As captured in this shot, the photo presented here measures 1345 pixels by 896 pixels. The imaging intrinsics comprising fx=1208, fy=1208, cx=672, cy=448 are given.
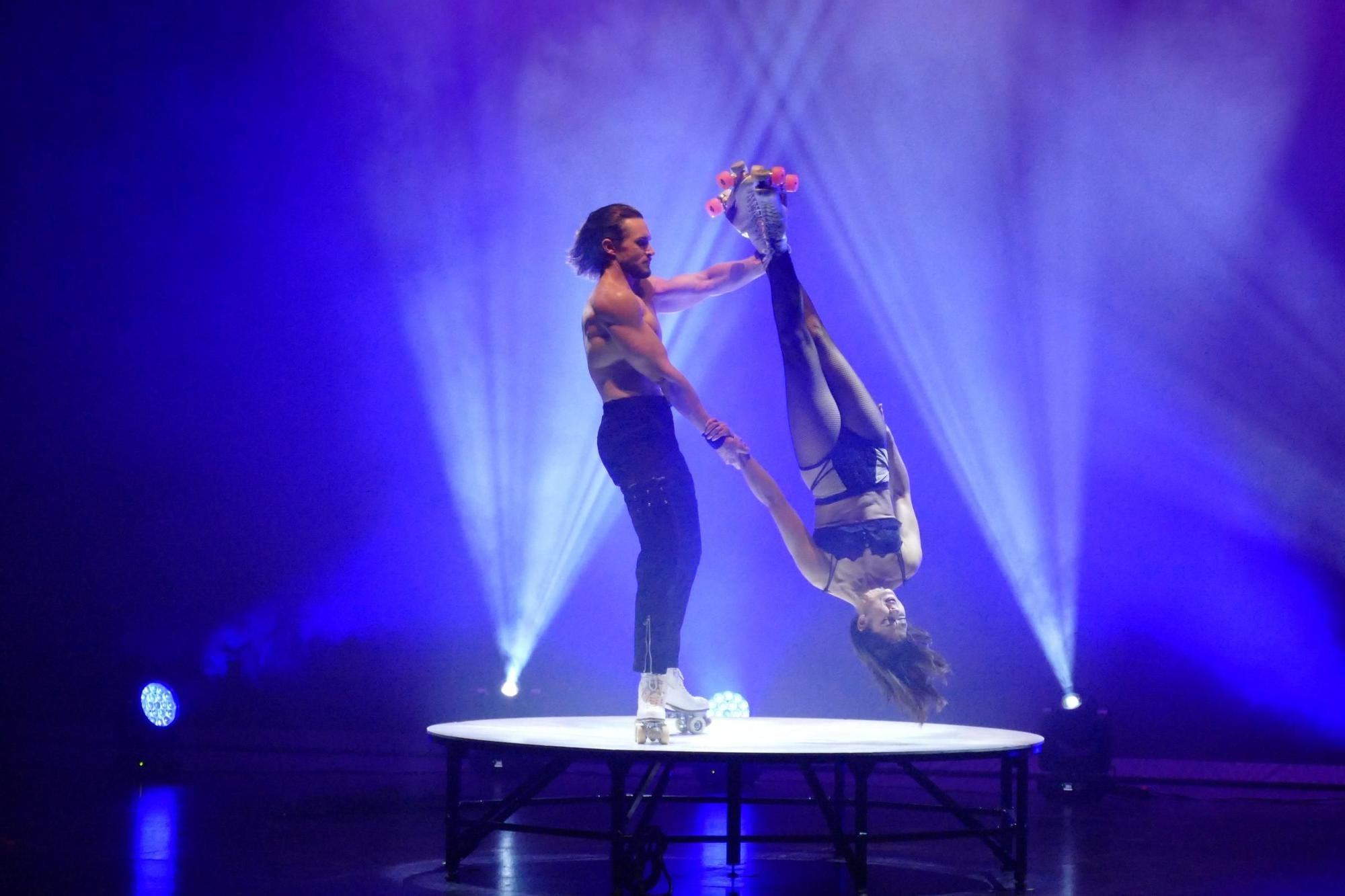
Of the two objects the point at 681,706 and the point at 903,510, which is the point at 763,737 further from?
the point at 903,510

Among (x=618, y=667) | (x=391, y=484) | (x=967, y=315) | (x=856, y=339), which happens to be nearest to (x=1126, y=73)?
(x=967, y=315)

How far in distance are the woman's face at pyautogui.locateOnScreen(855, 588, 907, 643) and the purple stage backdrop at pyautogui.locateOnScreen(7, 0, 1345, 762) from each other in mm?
2974

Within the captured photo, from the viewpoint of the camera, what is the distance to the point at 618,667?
769 cm

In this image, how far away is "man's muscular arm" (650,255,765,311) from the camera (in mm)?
4164

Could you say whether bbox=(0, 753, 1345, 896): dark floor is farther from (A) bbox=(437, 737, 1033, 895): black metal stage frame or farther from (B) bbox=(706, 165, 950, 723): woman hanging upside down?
(B) bbox=(706, 165, 950, 723): woman hanging upside down

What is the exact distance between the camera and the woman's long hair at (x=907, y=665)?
388 centimetres

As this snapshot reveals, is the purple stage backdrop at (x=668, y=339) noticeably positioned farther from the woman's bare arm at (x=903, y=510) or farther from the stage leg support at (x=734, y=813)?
the stage leg support at (x=734, y=813)

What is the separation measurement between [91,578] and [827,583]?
6.16 metres

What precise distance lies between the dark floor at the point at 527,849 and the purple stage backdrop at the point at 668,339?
112 cm

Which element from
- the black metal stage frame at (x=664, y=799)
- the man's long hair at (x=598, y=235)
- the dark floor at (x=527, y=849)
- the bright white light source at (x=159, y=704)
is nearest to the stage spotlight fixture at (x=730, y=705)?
the dark floor at (x=527, y=849)

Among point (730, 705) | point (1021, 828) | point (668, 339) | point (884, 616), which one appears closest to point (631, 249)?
point (884, 616)

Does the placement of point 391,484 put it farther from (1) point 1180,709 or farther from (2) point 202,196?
(1) point 1180,709

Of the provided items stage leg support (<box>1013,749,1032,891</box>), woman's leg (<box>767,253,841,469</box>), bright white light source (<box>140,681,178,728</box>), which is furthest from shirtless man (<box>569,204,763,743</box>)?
bright white light source (<box>140,681,178,728</box>)

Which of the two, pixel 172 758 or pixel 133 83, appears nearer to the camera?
pixel 172 758
